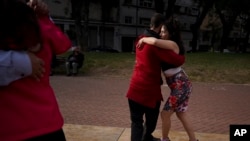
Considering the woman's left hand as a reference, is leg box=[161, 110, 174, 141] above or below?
below

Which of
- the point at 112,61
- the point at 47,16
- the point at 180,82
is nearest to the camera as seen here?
the point at 47,16

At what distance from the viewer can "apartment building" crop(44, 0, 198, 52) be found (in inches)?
1764

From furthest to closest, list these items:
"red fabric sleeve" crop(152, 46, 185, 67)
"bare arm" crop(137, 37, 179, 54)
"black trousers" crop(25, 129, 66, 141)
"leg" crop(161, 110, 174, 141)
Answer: "leg" crop(161, 110, 174, 141)
"red fabric sleeve" crop(152, 46, 185, 67)
"bare arm" crop(137, 37, 179, 54)
"black trousers" crop(25, 129, 66, 141)

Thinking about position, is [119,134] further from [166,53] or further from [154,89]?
[166,53]

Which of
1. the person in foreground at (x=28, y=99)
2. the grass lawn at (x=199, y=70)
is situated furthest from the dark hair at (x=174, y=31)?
the grass lawn at (x=199, y=70)

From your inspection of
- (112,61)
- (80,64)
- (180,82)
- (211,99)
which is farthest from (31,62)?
(112,61)

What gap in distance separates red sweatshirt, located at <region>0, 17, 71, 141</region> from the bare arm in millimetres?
2115

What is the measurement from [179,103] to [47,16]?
2.78m

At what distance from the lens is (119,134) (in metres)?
5.99

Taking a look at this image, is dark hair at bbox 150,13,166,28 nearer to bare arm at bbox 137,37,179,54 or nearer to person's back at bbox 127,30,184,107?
person's back at bbox 127,30,184,107

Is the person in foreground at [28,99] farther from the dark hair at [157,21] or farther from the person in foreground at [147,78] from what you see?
the dark hair at [157,21]

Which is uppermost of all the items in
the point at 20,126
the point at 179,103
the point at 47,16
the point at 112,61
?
the point at 47,16

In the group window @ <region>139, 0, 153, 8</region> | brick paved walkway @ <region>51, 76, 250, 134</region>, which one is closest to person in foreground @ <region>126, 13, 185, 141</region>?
brick paved walkway @ <region>51, 76, 250, 134</region>

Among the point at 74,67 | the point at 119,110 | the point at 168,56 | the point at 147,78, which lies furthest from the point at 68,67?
the point at 168,56
